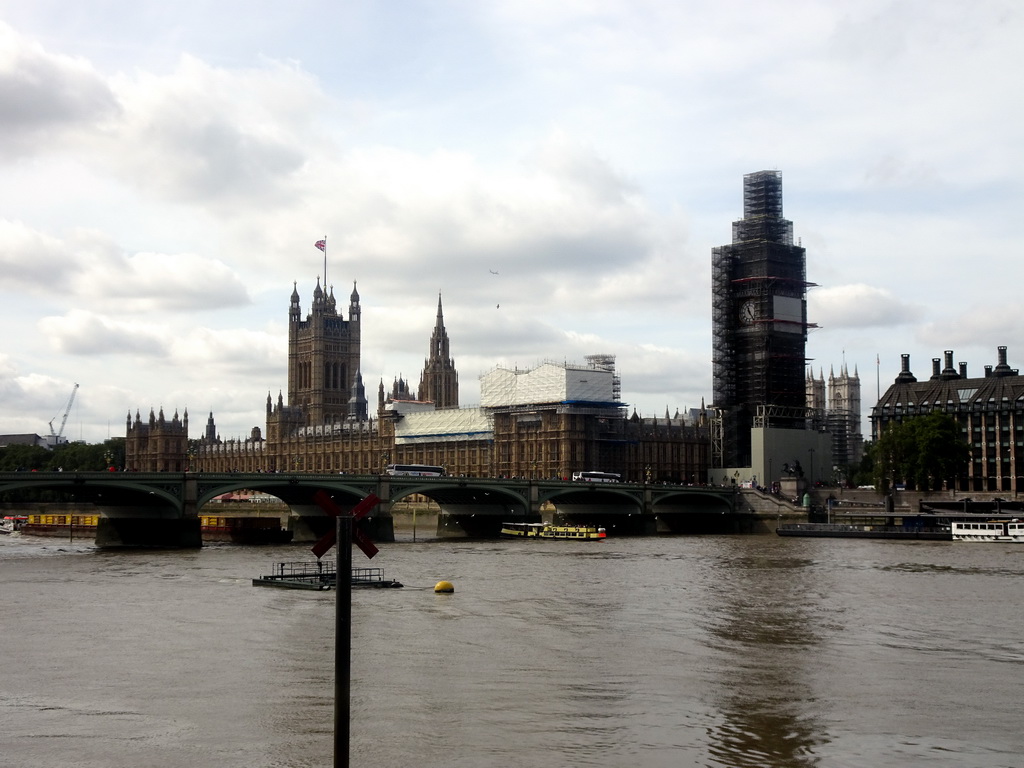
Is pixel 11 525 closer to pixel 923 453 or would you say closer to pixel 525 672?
pixel 923 453

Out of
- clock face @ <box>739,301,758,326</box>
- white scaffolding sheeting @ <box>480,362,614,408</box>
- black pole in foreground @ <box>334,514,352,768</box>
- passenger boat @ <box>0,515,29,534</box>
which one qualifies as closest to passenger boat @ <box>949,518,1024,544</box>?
clock face @ <box>739,301,758,326</box>

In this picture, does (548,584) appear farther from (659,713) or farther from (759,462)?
(759,462)

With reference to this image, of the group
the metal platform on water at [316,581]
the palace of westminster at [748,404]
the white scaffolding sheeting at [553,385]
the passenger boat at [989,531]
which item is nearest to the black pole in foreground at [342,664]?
the metal platform on water at [316,581]

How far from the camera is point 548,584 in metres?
59.5

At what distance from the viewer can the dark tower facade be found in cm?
14625

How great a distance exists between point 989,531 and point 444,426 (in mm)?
92806

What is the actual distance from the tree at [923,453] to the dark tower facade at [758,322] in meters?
19.5

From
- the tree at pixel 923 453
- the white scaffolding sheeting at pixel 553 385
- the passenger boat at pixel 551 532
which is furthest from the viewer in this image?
the white scaffolding sheeting at pixel 553 385

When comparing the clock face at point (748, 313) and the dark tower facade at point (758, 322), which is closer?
the dark tower facade at point (758, 322)

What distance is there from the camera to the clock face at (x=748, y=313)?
147m

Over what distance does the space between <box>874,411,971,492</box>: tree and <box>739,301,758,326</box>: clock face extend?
24094mm

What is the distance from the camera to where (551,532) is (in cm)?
10606

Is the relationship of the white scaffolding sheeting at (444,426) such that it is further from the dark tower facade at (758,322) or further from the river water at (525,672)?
the river water at (525,672)

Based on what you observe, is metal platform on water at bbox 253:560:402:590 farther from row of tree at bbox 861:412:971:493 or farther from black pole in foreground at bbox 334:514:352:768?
row of tree at bbox 861:412:971:493
